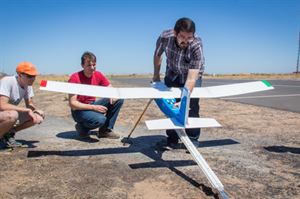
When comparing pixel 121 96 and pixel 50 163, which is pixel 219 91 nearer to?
pixel 121 96

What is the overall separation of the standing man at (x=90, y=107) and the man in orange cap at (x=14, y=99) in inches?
31.5

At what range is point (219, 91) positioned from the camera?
627 cm

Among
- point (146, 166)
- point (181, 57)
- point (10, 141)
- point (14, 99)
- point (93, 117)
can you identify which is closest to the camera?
point (146, 166)

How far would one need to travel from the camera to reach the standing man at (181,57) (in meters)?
5.22

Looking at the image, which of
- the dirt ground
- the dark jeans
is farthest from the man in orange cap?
the dark jeans

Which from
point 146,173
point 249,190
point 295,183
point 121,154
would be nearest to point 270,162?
point 295,183

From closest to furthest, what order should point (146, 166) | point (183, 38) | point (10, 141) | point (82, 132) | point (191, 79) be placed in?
1. point (146, 166)
2. point (183, 38)
3. point (191, 79)
4. point (10, 141)
5. point (82, 132)

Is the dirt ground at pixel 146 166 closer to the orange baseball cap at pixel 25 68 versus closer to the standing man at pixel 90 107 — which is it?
the standing man at pixel 90 107

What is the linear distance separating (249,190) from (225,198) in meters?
0.75

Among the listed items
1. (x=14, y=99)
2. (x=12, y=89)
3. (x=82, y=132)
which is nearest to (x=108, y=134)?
(x=82, y=132)

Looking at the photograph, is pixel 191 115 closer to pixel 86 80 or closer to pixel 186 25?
pixel 186 25

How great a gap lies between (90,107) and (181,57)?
192 centimetres

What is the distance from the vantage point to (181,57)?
5758 mm

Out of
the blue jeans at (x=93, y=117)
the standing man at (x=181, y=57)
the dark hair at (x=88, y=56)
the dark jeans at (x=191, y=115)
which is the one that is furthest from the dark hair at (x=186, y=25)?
the blue jeans at (x=93, y=117)
